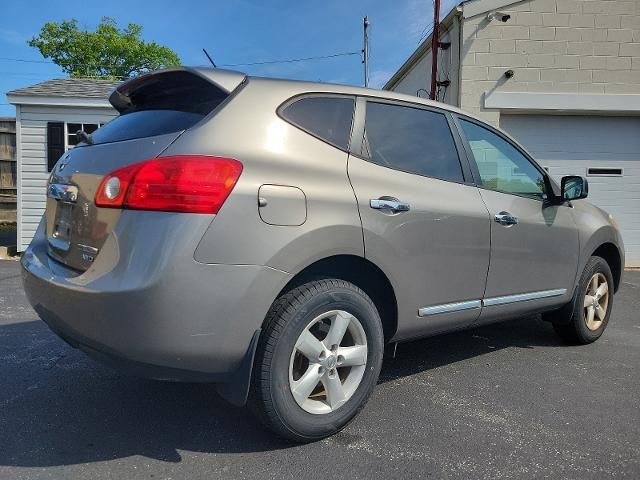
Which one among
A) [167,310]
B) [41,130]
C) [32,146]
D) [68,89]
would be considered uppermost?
[68,89]

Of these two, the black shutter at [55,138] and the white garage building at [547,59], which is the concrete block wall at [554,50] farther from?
the black shutter at [55,138]

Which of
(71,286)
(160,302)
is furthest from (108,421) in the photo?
(160,302)

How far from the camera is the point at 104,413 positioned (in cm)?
294

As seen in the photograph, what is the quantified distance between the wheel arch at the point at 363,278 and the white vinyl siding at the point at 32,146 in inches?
383

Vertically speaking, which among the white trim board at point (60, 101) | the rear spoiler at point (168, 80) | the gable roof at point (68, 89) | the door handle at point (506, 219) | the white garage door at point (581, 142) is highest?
the gable roof at point (68, 89)

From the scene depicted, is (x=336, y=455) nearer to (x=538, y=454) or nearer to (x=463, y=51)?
(x=538, y=454)

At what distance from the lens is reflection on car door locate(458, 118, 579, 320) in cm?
348

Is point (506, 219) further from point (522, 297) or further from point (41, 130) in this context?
point (41, 130)

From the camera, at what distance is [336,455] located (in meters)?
2.55

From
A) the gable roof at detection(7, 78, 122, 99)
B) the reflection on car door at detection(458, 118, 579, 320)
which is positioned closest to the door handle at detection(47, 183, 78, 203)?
the reflection on car door at detection(458, 118, 579, 320)

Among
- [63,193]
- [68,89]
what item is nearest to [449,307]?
[63,193]

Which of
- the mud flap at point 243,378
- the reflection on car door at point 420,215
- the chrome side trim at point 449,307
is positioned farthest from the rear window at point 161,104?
the chrome side trim at point 449,307

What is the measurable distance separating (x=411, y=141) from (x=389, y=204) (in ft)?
1.91

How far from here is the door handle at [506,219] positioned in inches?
135
